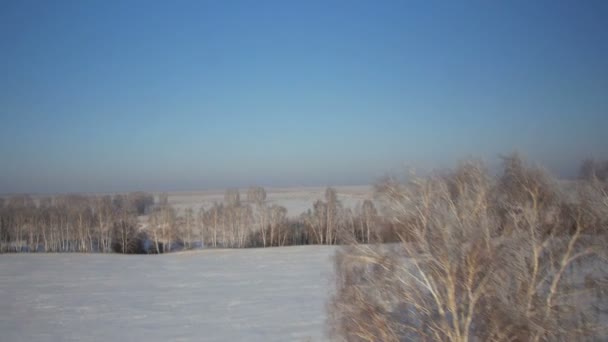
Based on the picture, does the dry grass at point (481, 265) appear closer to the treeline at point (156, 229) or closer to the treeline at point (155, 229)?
the treeline at point (156, 229)

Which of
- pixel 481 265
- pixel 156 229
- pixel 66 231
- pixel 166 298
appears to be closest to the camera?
pixel 481 265

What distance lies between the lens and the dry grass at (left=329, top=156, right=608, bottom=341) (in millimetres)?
8445

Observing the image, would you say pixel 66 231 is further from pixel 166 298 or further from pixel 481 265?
pixel 481 265

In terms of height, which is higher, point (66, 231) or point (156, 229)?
point (66, 231)

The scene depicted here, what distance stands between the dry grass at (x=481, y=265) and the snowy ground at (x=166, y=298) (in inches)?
177

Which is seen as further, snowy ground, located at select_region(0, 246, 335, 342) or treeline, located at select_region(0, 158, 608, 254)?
treeline, located at select_region(0, 158, 608, 254)

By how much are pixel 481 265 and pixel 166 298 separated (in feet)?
72.7

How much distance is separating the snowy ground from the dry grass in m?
4.49

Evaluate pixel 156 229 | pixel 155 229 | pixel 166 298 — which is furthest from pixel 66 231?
pixel 166 298

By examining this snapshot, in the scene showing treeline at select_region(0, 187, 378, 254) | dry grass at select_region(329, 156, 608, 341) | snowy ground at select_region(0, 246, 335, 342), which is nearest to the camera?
dry grass at select_region(329, 156, 608, 341)

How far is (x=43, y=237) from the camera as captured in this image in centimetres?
5100

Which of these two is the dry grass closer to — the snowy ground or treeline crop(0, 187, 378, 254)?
the snowy ground

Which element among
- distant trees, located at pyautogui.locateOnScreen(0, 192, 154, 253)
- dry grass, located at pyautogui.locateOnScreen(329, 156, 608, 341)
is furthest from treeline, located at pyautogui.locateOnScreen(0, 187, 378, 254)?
dry grass, located at pyautogui.locateOnScreen(329, 156, 608, 341)

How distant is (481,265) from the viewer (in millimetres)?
8328
